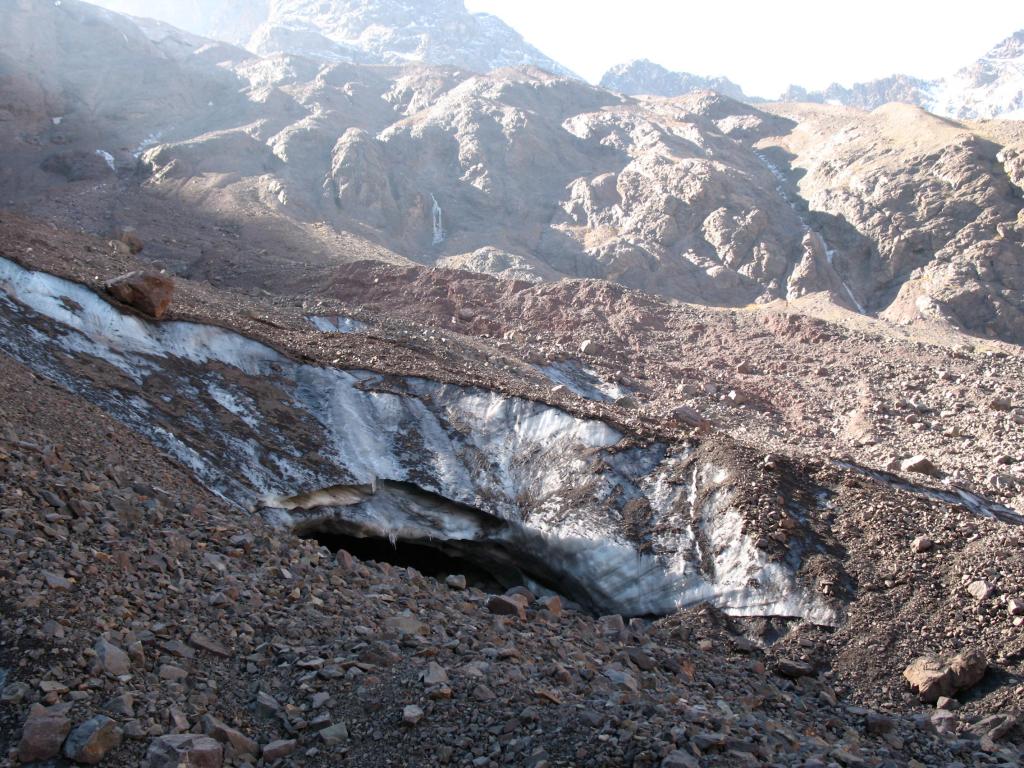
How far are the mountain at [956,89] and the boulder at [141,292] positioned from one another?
130m

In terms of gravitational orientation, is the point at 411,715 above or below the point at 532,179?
above

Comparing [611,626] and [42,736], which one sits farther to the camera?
[611,626]

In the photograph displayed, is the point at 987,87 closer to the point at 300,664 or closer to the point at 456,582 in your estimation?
the point at 456,582

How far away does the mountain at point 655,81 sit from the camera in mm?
123250

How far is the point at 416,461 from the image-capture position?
14383 mm

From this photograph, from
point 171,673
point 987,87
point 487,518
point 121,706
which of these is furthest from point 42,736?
point 987,87

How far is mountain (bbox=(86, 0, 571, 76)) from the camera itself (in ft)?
330

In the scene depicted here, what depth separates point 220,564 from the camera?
26.7ft

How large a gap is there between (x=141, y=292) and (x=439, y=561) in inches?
254

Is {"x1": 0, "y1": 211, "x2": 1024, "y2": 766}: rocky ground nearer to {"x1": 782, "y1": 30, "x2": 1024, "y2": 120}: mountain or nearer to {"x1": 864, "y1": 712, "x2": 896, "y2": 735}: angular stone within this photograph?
{"x1": 864, "y1": 712, "x2": 896, "y2": 735}: angular stone

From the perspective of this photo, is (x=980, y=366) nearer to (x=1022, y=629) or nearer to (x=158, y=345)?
(x=1022, y=629)

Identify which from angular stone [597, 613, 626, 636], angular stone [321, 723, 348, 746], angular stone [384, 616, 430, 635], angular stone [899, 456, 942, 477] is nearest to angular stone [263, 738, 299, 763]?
angular stone [321, 723, 348, 746]

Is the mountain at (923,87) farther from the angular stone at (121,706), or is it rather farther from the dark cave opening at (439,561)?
the angular stone at (121,706)

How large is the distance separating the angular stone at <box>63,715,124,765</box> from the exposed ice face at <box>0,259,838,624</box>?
6076mm
